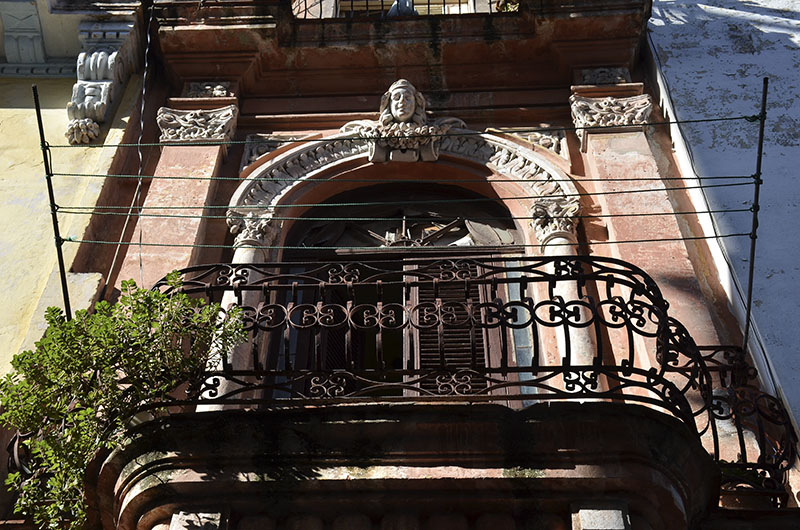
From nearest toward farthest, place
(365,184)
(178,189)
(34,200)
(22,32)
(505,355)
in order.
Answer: (505,355)
(178,189)
(34,200)
(365,184)
(22,32)

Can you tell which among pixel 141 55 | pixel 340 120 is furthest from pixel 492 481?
pixel 141 55

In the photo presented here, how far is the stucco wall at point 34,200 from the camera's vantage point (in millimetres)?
8180

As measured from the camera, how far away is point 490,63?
1007 cm

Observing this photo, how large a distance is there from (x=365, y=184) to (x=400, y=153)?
38 centimetres

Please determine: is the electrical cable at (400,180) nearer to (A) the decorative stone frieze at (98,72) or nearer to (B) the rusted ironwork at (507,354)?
(A) the decorative stone frieze at (98,72)

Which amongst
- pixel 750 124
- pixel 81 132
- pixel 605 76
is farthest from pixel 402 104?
pixel 750 124

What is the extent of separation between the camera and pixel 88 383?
20.8 ft

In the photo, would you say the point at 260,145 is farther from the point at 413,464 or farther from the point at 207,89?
the point at 413,464

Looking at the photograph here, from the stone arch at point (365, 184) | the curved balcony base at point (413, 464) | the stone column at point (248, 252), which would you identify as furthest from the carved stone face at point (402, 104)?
the curved balcony base at point (413, 464)

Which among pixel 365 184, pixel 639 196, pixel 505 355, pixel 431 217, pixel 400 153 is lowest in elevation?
pixel 505 355

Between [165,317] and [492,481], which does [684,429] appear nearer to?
[492,481]

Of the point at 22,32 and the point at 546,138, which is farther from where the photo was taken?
the point at 22,32

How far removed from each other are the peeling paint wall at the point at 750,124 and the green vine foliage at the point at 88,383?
3.61 meters

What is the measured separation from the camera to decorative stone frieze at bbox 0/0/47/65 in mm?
10328
